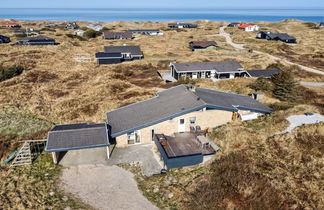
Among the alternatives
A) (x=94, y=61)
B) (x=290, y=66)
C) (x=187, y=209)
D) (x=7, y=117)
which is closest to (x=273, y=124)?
(x=187, y=209)

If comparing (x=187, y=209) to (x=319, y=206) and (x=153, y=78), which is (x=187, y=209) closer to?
(x=319, y=206)

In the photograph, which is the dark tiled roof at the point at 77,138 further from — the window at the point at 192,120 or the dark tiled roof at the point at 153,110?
the window at the point at 192,120

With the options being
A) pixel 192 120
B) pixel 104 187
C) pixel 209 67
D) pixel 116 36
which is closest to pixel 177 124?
pixel 192 120

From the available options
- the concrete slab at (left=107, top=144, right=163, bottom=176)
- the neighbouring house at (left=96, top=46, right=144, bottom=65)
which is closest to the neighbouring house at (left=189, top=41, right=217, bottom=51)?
the neighbouring house at (left=96, top=46, right=144, bottom=65)

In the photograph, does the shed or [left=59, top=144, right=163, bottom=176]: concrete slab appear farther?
the shed

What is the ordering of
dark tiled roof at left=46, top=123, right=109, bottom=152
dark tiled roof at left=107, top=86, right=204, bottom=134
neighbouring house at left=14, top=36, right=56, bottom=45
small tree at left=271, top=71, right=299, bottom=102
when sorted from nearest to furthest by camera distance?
dark tiled roof at left=46, top=123, right=109, bottom=152 → dark tiled roof at left=107, top=86, right=204, bottom=134 → small tree at left=271, top=71, right=299, bottom=102 → neighbouring house at left=14, top=36, right=56, bottom=45

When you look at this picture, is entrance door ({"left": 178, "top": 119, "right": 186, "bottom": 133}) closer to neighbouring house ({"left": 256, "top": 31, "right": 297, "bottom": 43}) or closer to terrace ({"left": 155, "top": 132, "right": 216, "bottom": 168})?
terrace ({"left": 155, "top": 132, "right": 216, "bottom": 168})
